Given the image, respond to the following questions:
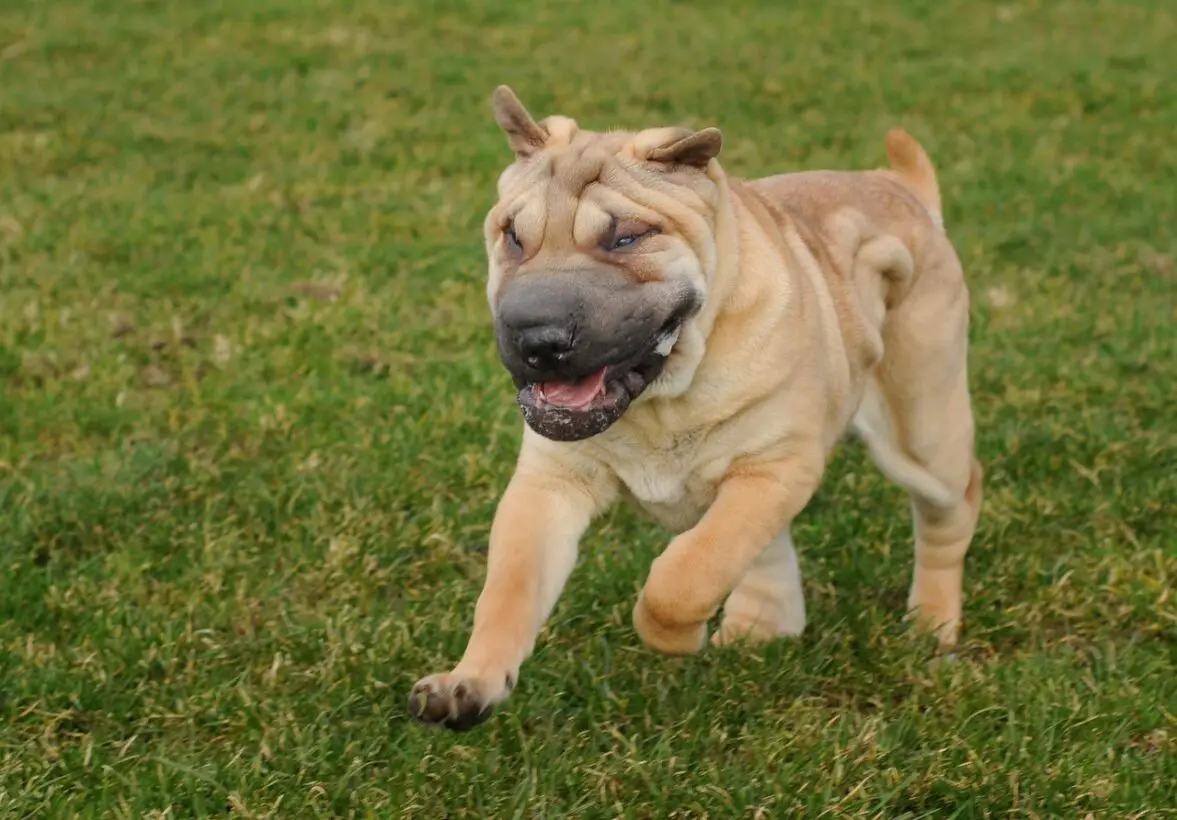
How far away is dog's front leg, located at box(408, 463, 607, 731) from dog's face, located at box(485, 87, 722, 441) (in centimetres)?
37

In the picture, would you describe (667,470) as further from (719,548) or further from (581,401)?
(581,401)

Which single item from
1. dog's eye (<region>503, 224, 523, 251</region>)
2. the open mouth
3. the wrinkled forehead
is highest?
the wrinkled forehead

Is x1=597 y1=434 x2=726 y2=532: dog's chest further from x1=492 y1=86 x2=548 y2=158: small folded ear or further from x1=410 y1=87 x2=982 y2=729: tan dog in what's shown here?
x1=492 y1=86 x2=548 y2=158: small folded ear

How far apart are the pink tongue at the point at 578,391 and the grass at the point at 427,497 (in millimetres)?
958

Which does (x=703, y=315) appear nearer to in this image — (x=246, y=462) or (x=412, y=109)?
(x=246, y=462)

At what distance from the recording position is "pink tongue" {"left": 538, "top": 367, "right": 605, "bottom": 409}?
3.56 m

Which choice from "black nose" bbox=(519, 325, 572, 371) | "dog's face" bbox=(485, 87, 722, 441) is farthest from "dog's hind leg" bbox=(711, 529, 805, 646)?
"black nose" bbox=(519, 325, 572, 371)

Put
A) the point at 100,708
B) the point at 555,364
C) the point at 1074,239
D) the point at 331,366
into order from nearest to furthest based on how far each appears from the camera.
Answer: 1. the point at 555,364
2. the point at 100,708
3. the point at 331,366
4. the point at 1074,239

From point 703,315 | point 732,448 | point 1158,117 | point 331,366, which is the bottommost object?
point 1158,117

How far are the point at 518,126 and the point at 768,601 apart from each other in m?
1.65

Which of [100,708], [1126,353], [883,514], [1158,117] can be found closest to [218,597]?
[100,708]

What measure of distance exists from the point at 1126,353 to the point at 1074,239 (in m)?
1.76

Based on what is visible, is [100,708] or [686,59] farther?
[686,59]

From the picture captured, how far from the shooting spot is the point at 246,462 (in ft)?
18.9
